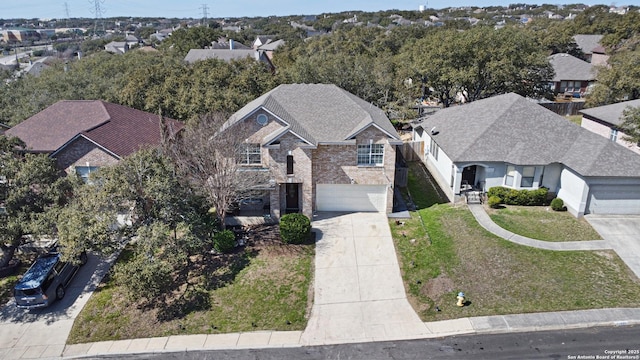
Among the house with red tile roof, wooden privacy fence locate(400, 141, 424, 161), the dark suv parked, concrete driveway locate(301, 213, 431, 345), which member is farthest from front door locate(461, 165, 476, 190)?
the dark suv parked

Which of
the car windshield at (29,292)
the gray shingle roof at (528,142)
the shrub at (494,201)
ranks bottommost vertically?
the car windshield at (29,292)

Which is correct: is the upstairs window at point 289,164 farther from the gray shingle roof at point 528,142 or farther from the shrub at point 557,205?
the shrub at point 557,205

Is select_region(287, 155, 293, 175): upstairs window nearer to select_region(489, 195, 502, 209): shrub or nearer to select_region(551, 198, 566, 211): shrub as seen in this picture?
select_region(489, 195, 502, 209): shrub

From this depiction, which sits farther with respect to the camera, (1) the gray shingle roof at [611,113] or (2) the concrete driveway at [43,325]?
(1) the gray shingle roof at [611,113]

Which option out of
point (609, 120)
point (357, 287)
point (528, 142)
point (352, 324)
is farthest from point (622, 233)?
point (352, 324)

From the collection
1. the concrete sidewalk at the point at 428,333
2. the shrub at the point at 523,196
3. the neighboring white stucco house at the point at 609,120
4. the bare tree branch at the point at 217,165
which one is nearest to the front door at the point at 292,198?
the bare tree branch at the point at 217,165

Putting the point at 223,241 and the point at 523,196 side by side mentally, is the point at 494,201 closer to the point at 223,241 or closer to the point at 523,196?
the point at 523,196
